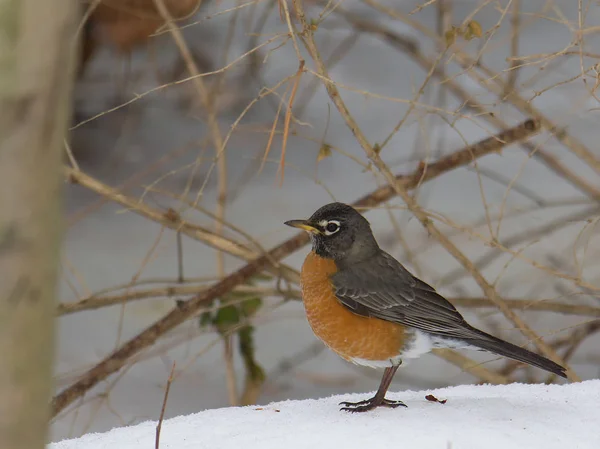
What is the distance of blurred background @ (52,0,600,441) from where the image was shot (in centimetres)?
369

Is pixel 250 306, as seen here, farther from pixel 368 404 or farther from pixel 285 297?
pixel 368 404

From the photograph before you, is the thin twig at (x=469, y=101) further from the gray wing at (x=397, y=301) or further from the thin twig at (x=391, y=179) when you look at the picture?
the gray wing at (x=397, y=301)

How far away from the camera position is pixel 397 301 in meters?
2.67

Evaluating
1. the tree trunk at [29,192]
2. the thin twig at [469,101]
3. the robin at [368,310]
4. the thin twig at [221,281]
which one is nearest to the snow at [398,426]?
the robin at [368,310]

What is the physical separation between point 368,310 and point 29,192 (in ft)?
5.46

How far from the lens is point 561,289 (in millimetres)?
4191

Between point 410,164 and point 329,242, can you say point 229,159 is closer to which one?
point 410,164

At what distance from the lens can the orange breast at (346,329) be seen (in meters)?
2.55

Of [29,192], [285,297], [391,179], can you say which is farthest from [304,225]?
[29,192]

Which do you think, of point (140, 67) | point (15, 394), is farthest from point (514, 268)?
point (15, 394)

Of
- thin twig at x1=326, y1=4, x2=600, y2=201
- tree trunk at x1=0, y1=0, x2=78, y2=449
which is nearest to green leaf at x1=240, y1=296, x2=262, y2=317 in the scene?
thin twig at x1=326, y1=4, x2=600, y2=201

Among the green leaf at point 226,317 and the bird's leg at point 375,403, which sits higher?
the green leaf at point 226,317

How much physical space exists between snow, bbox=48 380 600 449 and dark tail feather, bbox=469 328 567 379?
112 mm

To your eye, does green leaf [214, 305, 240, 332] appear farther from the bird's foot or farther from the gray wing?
the bird's foot
